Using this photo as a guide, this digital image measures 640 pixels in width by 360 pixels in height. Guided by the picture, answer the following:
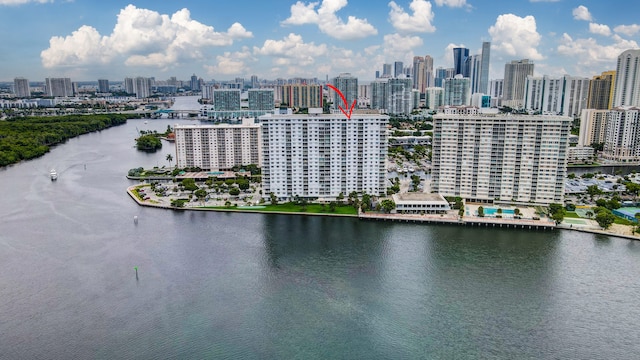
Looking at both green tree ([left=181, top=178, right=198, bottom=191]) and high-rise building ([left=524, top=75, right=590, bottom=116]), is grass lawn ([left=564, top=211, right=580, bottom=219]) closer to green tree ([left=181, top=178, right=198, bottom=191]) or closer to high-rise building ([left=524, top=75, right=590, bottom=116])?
green tree ([left=181, top=178, right=198, bottom=191])

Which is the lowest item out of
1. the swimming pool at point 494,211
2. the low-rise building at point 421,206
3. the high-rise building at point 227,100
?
the swimming pool at point 494,211

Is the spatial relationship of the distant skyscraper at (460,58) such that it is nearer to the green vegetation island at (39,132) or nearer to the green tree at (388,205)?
the green vegetation island at (39,132)

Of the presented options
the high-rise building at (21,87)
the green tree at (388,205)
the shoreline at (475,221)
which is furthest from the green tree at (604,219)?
the high-rise building at (21,87)

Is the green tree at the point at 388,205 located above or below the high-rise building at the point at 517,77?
below

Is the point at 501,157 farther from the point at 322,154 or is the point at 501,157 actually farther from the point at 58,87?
the point at 58,87

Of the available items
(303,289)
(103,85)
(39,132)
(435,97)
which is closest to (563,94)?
(435,97)

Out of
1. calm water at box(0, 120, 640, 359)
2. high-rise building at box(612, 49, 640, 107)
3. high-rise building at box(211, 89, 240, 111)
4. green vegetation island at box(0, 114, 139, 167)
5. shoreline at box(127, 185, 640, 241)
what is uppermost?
high-rise building at box(612, 49, 640, 107)

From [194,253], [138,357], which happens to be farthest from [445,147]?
[138,357]

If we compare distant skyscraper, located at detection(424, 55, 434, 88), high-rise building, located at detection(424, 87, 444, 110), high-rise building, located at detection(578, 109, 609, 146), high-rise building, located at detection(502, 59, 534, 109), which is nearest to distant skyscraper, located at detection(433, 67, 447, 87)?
distant skyscraper, located at detection(424, 55, 434, 88)
